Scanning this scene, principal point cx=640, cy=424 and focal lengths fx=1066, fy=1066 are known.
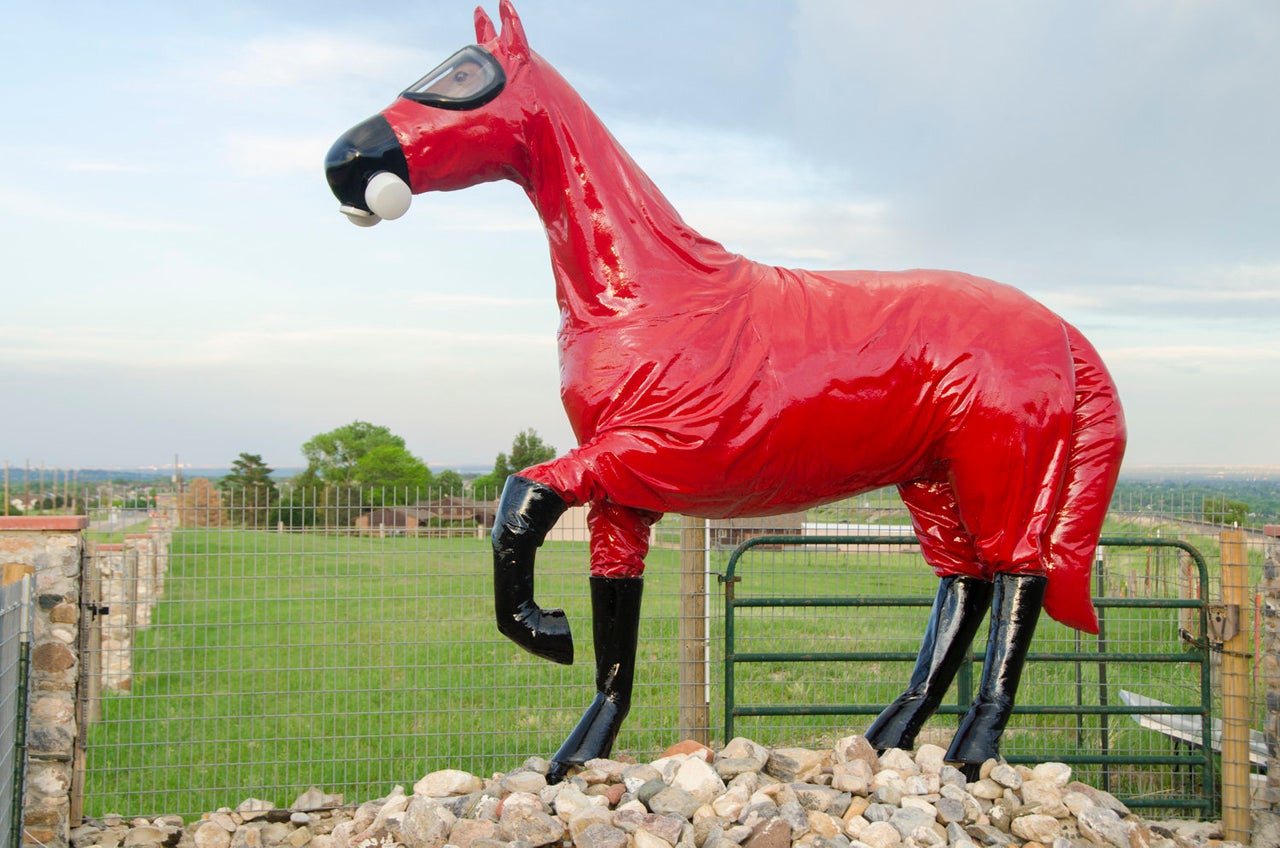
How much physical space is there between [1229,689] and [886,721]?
242cm

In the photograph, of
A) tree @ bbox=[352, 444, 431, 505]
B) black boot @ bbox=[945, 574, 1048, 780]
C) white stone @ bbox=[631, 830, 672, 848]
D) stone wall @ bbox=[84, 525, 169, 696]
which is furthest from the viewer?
tree @ bbox=[352, 444, 431, 505]

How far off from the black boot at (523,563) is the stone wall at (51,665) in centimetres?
270

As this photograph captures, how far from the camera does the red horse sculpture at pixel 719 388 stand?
2.77m

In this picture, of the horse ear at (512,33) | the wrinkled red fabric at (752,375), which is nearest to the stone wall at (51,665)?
the wrinkled red fabric at (752,375)

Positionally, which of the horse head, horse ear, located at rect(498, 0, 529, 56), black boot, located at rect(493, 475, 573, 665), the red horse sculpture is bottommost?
black boot, located at rect(493, 475, 573, 665)

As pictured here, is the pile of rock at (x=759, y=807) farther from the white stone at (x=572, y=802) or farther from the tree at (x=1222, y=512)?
the tree at (x=1222, y=512)

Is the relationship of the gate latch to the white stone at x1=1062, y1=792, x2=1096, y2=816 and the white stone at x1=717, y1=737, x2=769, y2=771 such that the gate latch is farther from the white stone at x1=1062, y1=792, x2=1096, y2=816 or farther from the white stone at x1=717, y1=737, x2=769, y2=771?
the white stone at x1=717, y1=737, x2=769, y2=771

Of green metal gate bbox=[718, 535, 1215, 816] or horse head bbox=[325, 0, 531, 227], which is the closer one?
horse head bbox=[325, 0, 531, 227]

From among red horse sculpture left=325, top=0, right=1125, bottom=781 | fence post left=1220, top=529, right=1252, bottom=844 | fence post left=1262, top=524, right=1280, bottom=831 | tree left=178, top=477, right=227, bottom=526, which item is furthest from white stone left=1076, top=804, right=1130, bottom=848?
tree left=178, top=477, right=227, bottom=526

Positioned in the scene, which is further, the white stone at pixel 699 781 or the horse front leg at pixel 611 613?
the horse front leg at pixel 611 613

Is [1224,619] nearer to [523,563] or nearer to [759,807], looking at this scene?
[759,807]

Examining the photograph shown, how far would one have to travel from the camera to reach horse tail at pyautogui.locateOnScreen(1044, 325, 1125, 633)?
10.1 feet

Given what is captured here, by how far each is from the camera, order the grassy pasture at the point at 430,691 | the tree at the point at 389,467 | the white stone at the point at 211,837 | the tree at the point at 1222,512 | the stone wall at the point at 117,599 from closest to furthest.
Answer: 1. the white stone at the point at 211,837
2. the stone wall at the point at 117,599
3. the grassy pasture at the point at 430,691
4. the tree at the point at 1222,512
5. the tree at the point at 389,467

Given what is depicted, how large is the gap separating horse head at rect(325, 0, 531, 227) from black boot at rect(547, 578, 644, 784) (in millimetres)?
1197
